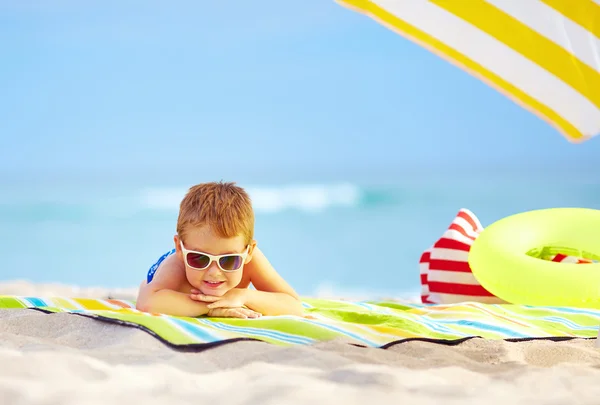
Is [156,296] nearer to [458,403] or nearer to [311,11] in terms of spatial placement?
[458,403]

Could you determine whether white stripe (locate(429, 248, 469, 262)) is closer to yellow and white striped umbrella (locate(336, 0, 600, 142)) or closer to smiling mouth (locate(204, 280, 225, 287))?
yellow and white striped umbrella (locate(336, 0, 600, 142))

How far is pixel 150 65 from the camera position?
20.3m

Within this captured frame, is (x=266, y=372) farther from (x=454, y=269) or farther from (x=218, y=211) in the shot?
(x=454, y=269)

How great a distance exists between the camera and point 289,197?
716 inches

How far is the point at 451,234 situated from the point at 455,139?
16981 mm

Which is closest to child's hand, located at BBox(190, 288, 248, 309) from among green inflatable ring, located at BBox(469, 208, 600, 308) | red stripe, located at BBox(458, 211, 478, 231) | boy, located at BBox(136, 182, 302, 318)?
boy, located at BBox(136, 182, 302, 318)

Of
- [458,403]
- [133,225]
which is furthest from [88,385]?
[133,225]

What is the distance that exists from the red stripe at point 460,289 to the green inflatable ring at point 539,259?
0.77ft

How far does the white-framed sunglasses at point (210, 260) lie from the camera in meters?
2.34

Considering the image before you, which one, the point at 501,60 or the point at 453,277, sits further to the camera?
the point at 453,277

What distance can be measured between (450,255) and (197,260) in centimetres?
207

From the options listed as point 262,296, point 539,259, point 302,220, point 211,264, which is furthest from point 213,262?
point 302,220

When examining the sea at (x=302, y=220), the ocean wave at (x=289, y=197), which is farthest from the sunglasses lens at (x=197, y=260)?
the ocean wave at (x=289, y=197)

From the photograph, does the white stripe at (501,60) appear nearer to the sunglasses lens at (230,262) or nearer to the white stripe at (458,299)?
the sunglasses lens at (230,262)
